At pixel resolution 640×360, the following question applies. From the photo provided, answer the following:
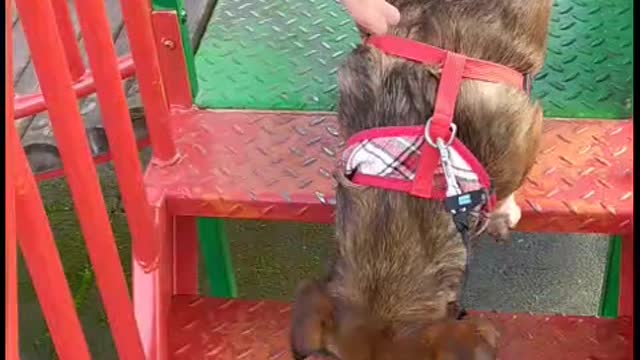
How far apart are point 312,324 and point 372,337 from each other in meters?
0.11

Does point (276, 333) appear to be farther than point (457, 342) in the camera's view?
Yes

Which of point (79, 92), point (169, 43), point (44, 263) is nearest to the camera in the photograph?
point (44, 263)

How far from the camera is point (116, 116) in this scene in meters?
1.88

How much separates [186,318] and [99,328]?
2.53 feet

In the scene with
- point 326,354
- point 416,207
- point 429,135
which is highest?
point 429,135

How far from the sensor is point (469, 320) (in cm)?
182

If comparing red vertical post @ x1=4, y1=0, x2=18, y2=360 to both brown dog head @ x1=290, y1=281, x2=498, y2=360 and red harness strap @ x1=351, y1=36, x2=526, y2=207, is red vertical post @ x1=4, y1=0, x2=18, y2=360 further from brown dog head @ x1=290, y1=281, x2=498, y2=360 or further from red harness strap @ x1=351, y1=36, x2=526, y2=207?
red harness strap @ x1=351, y1=36, x2=526, y2=207

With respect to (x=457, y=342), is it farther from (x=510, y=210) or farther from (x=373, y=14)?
(x=373, y=14)

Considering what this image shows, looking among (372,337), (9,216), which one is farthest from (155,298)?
(9,216)

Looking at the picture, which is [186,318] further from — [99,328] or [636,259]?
[636,259]

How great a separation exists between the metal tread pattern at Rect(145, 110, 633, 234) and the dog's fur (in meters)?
0.15

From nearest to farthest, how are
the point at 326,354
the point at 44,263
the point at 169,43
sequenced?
the point at 44,263, the point at 326,354, the point at 169,43

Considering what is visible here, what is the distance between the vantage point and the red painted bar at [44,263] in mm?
1394

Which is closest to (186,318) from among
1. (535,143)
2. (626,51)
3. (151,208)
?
(151,208)
